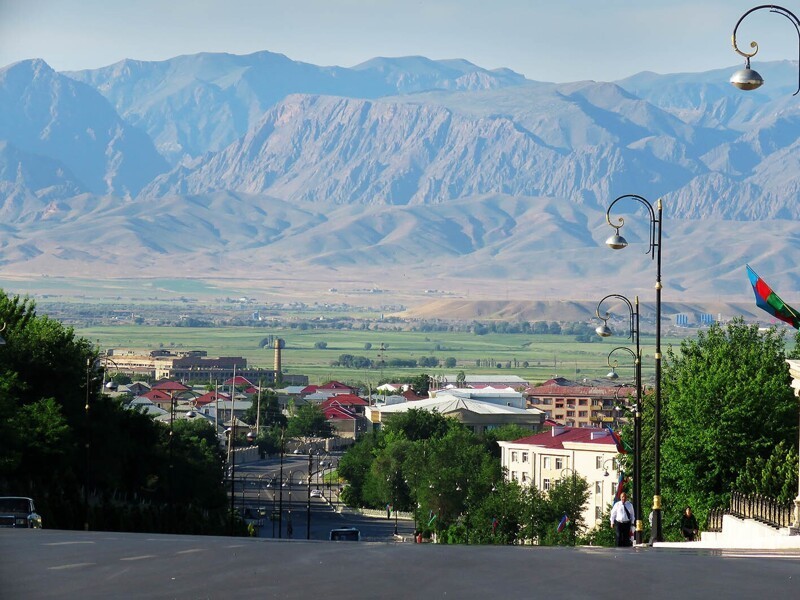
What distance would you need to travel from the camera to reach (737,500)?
43.1 meters

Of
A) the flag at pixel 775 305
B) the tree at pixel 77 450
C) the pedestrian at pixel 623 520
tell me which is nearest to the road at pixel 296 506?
the tree at pixel 77 450

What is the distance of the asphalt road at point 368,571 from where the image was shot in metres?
18.1

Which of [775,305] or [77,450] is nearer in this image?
[775,305]

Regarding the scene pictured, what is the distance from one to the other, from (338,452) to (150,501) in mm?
120935

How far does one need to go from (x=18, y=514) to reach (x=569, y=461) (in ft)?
281

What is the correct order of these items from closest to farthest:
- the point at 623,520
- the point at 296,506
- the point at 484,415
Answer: the point at 623,520 < the point at 296,506 < the point at 484,415

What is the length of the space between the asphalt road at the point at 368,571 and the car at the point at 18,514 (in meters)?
9.51

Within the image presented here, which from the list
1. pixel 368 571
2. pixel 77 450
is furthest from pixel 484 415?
pixel 368 571

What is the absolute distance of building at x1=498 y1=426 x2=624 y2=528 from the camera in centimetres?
10588

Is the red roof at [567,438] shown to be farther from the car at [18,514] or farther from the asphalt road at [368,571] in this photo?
the asphalt road at [368,571]

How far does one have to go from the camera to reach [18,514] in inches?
1286

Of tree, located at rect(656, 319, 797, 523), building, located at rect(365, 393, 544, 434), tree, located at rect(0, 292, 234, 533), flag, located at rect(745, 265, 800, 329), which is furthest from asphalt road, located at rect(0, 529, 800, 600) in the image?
building, located at rect(365, 393, 544, 434)

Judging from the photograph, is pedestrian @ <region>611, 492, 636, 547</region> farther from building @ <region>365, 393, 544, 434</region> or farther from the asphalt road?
building @ <region>365, 393, 544, 434</region>

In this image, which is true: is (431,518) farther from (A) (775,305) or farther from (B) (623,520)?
(B) (623,520)
